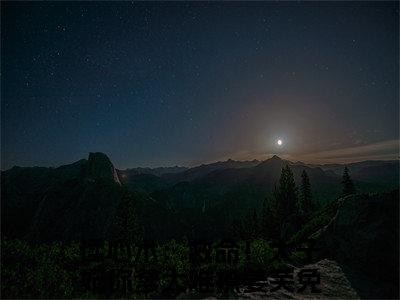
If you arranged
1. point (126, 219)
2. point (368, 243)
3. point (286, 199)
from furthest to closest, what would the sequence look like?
point (286, 199) < point (126, 219) < point (368, 243)

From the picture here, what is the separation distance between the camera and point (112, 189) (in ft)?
490

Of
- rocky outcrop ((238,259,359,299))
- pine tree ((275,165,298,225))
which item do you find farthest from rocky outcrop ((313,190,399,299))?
pine tree ((275,165,298,225))

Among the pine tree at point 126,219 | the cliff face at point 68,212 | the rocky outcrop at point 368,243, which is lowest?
the cliff face at point 68,212

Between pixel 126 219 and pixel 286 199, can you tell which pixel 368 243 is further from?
pixel 286 199

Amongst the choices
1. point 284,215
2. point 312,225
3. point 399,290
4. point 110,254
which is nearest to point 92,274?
point 110,254

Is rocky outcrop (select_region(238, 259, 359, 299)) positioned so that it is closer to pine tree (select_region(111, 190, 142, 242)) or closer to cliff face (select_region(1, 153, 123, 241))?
pine tree (select_region(111, 190, 142, 242))

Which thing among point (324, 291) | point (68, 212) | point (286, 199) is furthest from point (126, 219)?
point (68, 212)

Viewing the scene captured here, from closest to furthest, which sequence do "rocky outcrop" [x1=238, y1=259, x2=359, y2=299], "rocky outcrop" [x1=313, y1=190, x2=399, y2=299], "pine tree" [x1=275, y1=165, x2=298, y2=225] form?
"rocky outcrop" [x1=238, y1=259, x2=359, y2=299]
"rocky outcrop" [x1=313, y1=190, x2=399, y2=299]
"pine tree" [x1=275, y1=165, x2=298, y2=225]

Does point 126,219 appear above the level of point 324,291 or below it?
below

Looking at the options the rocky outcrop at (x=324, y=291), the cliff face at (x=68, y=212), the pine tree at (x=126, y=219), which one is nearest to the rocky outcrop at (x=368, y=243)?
the rocky outcrop at (x=324, y=291)

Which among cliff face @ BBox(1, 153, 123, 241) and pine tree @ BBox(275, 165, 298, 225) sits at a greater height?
pine tree @ BBox(275, 165, 298, 225)

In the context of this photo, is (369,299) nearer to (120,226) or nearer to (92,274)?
(92,274)

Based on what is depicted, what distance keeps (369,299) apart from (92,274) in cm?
1106

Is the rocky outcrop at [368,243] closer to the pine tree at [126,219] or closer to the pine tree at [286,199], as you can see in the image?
the pine tree at [126,219]
